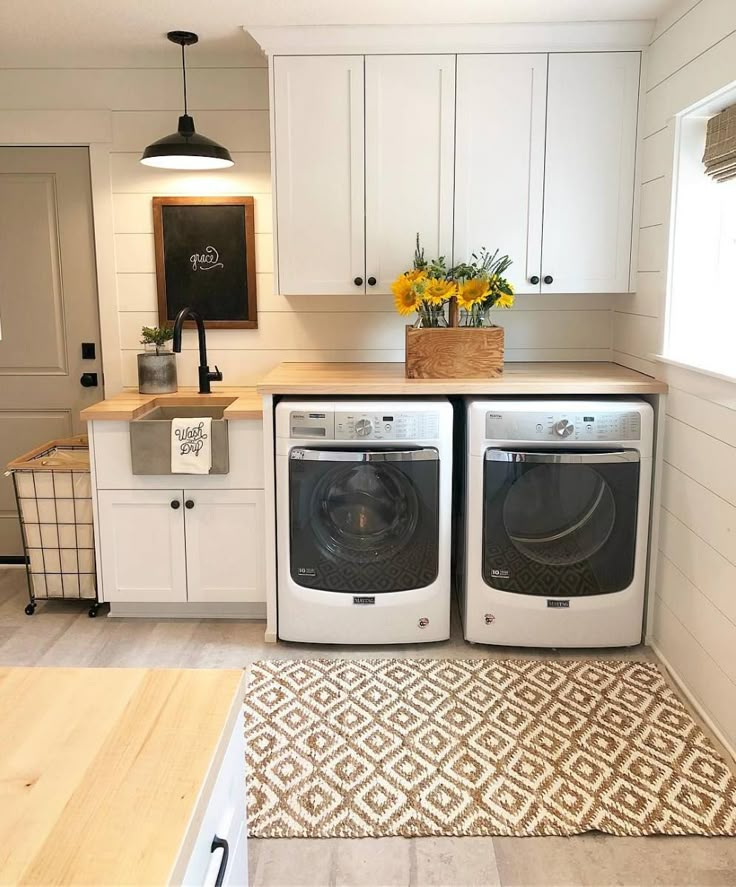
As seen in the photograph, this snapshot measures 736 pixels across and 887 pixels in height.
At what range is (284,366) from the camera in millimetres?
3645

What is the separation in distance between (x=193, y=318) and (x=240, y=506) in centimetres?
100

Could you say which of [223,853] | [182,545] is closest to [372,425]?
[182,545]

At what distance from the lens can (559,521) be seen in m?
2.97

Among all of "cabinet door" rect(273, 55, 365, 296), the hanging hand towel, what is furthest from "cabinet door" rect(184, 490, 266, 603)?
"cabinet door" rect(273, 55, 365, 296)

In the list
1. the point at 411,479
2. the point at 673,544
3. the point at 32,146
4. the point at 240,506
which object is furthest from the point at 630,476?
the point at 32,146

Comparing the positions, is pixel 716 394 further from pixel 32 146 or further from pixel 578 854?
pixel 32 146

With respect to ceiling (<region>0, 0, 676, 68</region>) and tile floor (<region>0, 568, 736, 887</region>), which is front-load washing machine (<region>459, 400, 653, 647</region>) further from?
ceiling (<region>0, 0, 676, 68</region>)

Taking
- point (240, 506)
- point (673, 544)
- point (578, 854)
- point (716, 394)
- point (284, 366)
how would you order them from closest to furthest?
point (578, 854) < point (716, 394) < point (673, 544) < point (240, 506) < point (284, 366)

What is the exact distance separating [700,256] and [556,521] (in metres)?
1.08

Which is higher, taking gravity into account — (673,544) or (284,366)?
(284,366)

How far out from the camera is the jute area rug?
2.16 meters

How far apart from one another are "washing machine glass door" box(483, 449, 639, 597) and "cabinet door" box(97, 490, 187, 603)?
4.07 feet

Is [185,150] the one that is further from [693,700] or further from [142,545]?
[693,700]

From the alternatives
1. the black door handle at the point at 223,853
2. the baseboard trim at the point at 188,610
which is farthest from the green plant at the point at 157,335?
the black door handle at the point at 223,853
